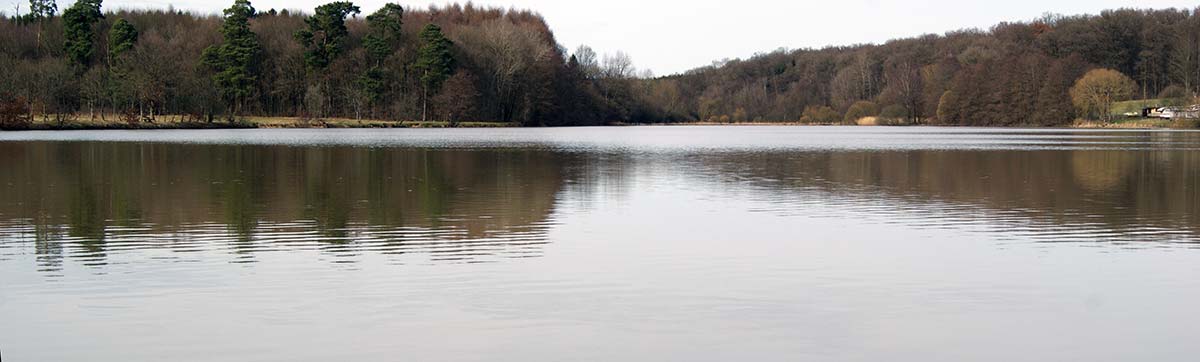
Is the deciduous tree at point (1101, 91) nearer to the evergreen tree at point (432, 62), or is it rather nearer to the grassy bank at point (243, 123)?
the grassy bank at point (243, 123)

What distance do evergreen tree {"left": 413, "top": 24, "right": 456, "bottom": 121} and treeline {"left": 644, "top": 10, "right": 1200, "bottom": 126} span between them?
160 ft

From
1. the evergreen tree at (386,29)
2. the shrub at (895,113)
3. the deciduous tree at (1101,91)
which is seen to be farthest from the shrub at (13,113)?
the shrub at (895,113)

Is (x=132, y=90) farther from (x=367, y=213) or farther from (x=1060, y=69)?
(x=1060, y=69)

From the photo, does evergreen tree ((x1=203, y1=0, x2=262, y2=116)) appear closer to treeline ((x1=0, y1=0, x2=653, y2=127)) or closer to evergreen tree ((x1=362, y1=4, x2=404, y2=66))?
treeline ((x1=0, y1=0, x2=653, y2=127))

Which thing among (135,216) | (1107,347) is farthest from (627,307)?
(135,216)

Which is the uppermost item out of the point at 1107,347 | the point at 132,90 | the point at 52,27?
the point at 52,27

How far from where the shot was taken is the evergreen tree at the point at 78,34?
97.8m

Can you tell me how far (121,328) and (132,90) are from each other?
250ft

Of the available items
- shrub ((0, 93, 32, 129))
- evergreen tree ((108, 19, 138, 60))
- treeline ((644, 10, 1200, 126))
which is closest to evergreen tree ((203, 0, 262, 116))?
evergreen tree ((108, 19, 138, 60))

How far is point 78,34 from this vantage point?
98.6 meters

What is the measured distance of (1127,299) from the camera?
383 inches

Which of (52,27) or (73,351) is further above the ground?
(52,27)

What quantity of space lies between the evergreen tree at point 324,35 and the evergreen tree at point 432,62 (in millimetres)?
7192

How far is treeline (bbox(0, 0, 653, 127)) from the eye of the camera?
8206 centimetres
